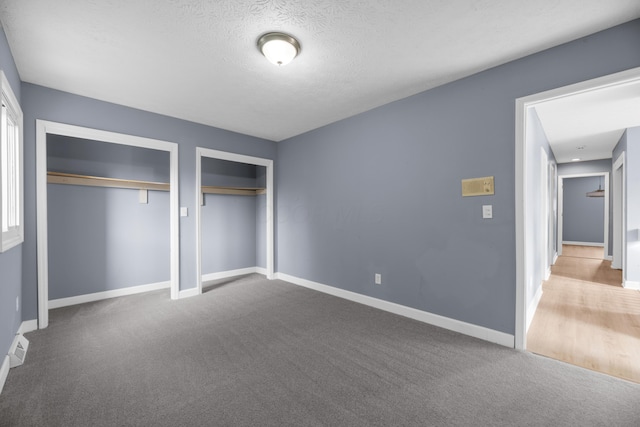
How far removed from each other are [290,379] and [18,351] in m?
2.28

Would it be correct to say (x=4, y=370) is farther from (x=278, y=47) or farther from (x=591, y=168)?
(x=591, y=168)

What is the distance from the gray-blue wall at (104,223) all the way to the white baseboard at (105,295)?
0.05 metres

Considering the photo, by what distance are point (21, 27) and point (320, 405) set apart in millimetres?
3379

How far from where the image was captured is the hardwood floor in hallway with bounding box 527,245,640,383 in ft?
7.65

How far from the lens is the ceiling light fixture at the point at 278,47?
85.1 inches

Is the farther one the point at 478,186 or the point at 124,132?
the point at 124,132

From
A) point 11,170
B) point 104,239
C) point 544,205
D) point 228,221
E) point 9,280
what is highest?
point 11,170

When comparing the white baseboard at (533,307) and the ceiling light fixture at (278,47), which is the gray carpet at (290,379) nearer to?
the white baseboard at (533,307)

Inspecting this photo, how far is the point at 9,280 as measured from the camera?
231cm

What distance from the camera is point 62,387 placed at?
77.0 inches

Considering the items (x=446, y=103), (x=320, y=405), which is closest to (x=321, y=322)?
(x=320, y=405)

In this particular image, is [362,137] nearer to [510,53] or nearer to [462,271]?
[510,53]

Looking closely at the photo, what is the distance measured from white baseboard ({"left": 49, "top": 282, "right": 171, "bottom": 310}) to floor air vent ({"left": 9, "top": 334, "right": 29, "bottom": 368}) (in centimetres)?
125

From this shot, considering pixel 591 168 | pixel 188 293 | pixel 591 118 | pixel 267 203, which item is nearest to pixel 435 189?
pixel 591 118
